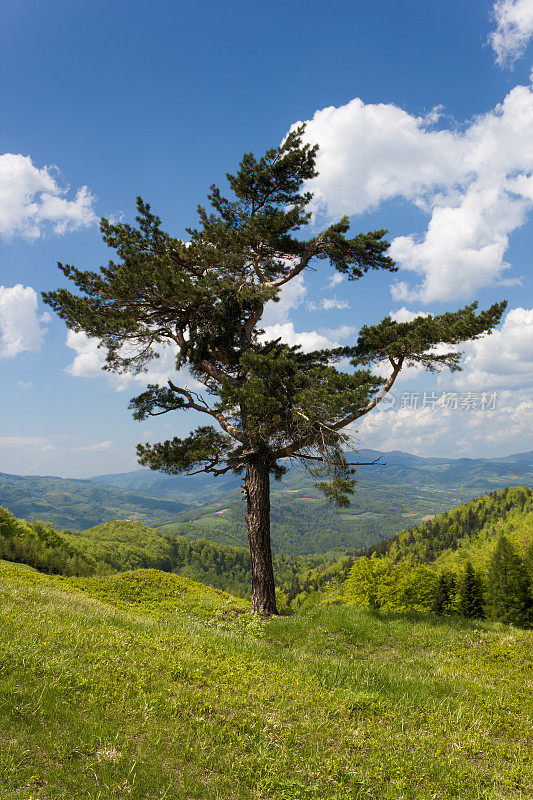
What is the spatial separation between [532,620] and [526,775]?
128 ft

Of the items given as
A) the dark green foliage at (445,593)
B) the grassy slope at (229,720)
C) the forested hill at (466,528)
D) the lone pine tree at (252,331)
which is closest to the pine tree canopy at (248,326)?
the lone pine tree at (252,331)

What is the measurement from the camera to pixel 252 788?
3773 millimetres

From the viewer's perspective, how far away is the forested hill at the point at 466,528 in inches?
5984

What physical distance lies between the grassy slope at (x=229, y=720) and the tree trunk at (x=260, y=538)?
474 centimetres

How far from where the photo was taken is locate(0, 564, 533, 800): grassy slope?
372 cm

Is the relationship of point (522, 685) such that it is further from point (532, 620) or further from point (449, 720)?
point (532, 620)

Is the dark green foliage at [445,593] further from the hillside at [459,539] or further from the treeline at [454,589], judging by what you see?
the hillside at [459,539]

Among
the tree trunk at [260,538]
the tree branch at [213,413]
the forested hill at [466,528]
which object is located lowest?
the forested hill at [466,528]

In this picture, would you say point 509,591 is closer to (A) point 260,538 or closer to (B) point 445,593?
(B) point 445,593

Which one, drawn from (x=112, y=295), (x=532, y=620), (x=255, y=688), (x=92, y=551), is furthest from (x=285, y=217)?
(x=92, y=551)

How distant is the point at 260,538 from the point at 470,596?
31.4m

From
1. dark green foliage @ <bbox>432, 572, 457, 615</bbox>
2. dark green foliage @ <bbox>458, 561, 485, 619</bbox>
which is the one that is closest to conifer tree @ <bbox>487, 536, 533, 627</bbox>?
dark green foliage @ <bbox>458, 561, 485, 619</bbox>

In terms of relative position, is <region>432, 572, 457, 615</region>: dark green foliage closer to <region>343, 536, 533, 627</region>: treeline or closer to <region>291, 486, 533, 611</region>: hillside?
<region>343, 536, 533, 627</region>: treeline

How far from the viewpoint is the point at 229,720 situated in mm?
4660
